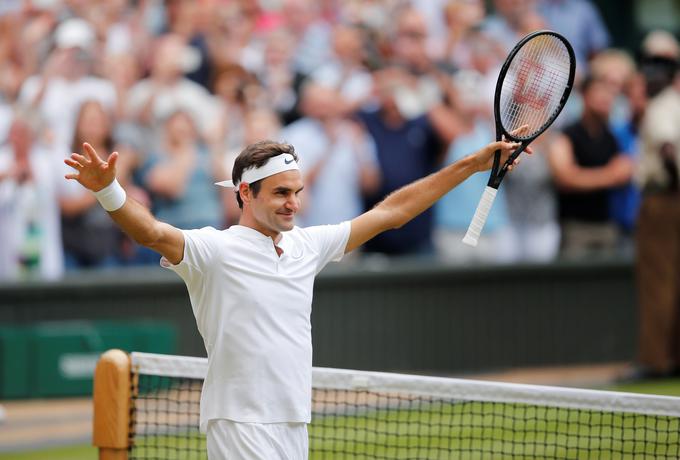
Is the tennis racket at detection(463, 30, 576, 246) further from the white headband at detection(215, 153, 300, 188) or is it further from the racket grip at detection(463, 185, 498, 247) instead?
the white headband at detection(215, 153, 300, 188)

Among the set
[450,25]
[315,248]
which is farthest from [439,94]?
[315,248]

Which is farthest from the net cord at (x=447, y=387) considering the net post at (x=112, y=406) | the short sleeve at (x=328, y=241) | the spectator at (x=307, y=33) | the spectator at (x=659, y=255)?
the spectator at (x=307, y=33)

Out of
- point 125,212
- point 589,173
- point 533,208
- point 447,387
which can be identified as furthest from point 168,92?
point 125,212

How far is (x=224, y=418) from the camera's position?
4.72 metres

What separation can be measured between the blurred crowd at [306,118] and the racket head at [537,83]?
224 inches

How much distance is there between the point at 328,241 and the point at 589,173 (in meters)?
8.50

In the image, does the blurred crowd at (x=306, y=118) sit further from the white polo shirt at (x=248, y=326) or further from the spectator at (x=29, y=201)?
the white polo shirt at (x=248, y=326)

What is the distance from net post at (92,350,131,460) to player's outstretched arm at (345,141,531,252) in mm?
1174

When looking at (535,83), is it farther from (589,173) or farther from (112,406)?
(589,173)

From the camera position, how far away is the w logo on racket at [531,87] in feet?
19.1

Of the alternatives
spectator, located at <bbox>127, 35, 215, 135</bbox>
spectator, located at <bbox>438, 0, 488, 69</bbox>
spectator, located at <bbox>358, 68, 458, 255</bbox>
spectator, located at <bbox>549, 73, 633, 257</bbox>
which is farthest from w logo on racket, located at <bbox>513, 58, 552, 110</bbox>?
spectator, located at <bbox>438, 0, 488, 69</bbox>

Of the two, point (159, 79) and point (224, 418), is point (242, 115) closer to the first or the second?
point (159, 79)

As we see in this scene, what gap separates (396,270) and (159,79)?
116 inches

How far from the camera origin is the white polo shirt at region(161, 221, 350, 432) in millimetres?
4730
